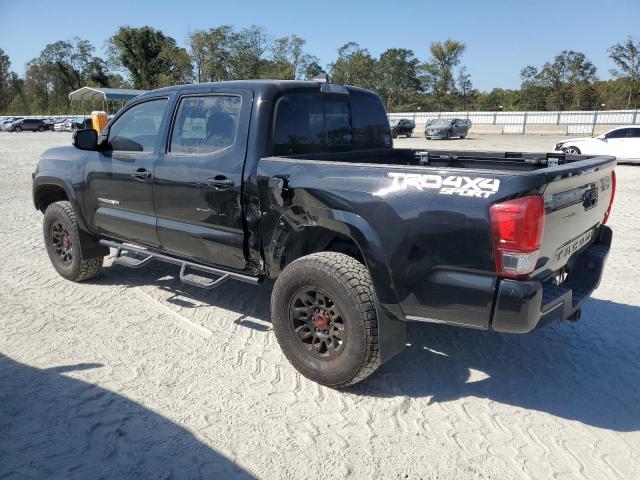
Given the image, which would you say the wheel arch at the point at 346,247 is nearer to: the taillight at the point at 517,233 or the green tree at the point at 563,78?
the taillight at the point at 517,233

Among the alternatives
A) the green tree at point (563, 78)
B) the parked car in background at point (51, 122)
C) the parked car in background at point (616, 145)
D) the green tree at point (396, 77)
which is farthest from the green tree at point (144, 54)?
the parked car in background at point (616, 145)

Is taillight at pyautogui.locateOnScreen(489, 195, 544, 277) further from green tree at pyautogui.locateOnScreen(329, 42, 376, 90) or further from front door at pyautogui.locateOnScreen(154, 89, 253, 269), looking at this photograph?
green tree at pyautogui.locateOnScreen(329, 42, 376, 90)

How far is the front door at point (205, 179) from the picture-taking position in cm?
378

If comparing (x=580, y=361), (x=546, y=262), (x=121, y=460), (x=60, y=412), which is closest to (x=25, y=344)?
(x=60, y=412)

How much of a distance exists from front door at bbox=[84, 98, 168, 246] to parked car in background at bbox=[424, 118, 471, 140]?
29494mm

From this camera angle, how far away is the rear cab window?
3.80 meters

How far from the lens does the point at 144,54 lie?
73.9 meters

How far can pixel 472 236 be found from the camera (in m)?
2.71

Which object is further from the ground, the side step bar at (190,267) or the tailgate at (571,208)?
the tailgate at (571,208)

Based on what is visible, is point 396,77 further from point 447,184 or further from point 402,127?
point 447,184

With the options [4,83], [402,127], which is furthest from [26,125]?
[4,83]

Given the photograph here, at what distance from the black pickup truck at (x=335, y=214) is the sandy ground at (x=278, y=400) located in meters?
0.40

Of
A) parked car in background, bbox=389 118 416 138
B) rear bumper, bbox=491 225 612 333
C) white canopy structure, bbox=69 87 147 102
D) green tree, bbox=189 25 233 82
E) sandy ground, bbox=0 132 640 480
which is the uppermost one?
green tree, bbox=189 25 233 82

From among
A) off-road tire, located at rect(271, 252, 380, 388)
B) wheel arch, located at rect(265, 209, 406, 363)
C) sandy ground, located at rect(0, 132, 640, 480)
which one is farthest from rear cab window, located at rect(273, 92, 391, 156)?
sandy ground, located at rect(0, 132, 640, 480)
